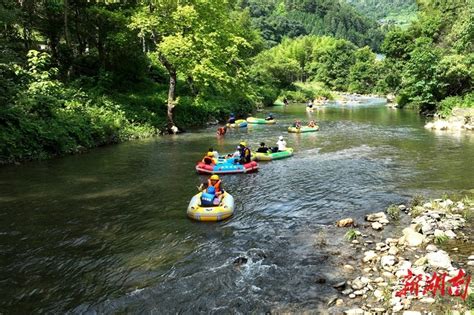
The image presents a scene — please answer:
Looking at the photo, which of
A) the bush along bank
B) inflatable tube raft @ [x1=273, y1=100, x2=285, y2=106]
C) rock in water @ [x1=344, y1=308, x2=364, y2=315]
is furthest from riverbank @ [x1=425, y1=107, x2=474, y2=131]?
inflatable tube raft @ [x1=273, y1=100, x2=285, y2=106]

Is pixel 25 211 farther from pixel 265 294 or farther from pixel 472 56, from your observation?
pixel 472 56

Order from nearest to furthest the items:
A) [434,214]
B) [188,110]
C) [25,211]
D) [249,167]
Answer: [434,214]
[25,211]
[249,167]
[188,110]

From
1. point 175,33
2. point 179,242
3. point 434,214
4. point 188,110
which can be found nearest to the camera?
point 179,242

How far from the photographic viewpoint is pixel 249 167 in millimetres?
17281

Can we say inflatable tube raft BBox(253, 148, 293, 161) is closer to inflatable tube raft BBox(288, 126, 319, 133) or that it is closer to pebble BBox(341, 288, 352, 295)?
inflatable tube raft BBox(288, 126, 319, 133)

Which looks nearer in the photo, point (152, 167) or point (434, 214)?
point (434, 214)

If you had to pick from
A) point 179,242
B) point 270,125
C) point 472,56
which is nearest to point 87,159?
point 179,242

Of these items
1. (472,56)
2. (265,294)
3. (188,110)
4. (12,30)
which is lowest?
(265,294)

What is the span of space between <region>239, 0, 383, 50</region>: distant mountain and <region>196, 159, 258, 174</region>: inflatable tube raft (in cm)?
14234

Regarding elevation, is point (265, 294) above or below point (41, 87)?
below

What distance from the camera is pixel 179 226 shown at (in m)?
11.0

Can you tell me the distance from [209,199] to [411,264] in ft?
18.1

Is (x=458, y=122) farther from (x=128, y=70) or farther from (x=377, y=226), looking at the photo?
(x=128, y=70)

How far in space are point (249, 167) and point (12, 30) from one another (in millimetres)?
20539
